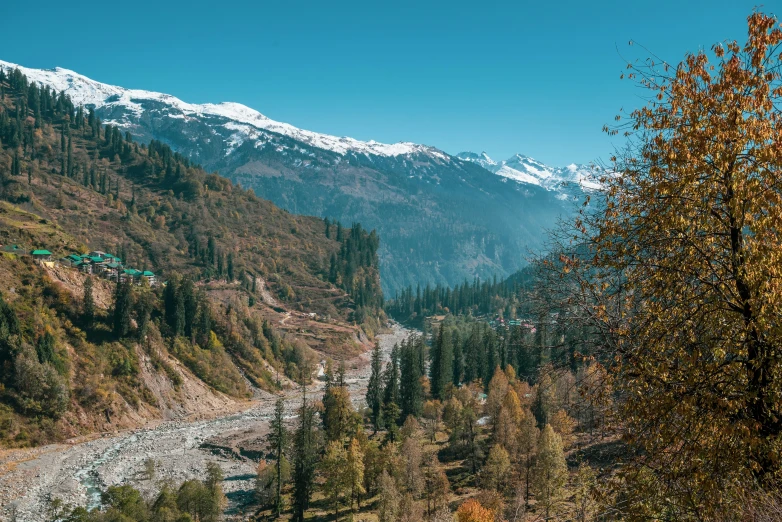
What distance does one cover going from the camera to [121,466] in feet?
201

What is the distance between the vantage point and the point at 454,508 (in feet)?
165

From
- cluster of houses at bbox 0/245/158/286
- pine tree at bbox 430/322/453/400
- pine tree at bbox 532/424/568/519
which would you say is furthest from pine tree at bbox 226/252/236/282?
pine tree at bbox 532/424/568/519

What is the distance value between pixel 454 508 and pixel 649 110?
47.2 m

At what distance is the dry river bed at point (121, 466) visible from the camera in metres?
51.6

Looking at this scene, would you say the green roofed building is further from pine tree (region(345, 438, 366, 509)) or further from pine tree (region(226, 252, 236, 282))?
pine tree (region(226, 252, 236, 282))

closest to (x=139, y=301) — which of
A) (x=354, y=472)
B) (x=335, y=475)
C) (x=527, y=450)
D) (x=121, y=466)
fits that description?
(x=121, y=466)

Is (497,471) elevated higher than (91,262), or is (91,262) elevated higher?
(91,262)

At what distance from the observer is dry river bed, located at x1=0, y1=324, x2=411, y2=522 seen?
51.6m

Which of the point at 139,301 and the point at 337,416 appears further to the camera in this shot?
the point at 139,301

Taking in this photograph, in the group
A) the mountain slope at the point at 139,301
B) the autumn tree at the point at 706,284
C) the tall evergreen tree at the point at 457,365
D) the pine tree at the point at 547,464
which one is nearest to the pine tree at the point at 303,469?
the pine tree at the point at 547,464

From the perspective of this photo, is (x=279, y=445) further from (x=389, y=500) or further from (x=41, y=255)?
(x=41, y=255)

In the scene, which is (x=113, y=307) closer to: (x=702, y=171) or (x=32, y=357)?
(x=32, y=357)

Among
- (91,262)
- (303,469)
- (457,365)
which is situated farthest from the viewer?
(457,365)

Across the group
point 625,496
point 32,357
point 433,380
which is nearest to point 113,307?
point 32,357
